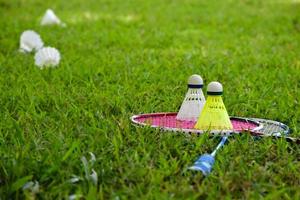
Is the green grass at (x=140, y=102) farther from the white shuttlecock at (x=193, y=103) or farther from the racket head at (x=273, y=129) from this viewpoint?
the white shuttlecock at (x=193, y=103)

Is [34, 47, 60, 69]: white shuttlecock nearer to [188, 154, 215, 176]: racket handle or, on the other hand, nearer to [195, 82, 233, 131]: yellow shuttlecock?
[195, 82, 233, 131]: yellow shuttlecock

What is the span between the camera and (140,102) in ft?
9.53

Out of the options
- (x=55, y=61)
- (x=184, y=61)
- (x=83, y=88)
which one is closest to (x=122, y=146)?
(x=83, y=88)

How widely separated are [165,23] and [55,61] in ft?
8.41

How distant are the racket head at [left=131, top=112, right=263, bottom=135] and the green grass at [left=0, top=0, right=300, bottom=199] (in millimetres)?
32

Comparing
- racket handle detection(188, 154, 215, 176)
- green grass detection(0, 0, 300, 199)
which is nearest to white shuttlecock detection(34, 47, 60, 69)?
green grass detection(0, 0, 300, 199)

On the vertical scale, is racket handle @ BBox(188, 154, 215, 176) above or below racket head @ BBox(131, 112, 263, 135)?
above

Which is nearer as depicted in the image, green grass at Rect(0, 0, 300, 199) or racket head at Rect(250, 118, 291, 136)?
green grass at Rect(0, 0, 300, 199)

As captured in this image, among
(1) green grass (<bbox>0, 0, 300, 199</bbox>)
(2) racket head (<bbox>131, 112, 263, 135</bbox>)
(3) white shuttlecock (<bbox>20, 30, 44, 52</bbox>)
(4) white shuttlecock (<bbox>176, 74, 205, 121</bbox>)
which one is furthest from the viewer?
(3) white shuttlecock (<bbox>20, 30, 44, 52</bbox>)

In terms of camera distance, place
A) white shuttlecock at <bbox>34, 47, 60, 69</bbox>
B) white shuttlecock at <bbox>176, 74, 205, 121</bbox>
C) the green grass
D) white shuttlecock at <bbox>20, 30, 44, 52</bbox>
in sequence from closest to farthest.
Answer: the green grass
white shuttlecock at <bbox>176, 74, 205, 121</bbox>
white shuttlecock at <bbox>34, 47, 60, 69</bbox>
white shuttlecock at <bbox>20, 30, 44, 52</bbox>

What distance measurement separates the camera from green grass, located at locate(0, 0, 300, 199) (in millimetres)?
1795

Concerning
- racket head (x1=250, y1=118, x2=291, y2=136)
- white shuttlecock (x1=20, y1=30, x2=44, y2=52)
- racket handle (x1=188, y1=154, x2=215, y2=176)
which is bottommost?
white shuttlecock (x1=20, y1=30, x2=44, y2=52)

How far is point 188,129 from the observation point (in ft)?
7.31

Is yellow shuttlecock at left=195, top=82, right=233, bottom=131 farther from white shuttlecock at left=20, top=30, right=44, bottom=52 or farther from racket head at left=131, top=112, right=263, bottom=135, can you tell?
white shuttlecock at left=20, top=30, right=44, bottom=52
